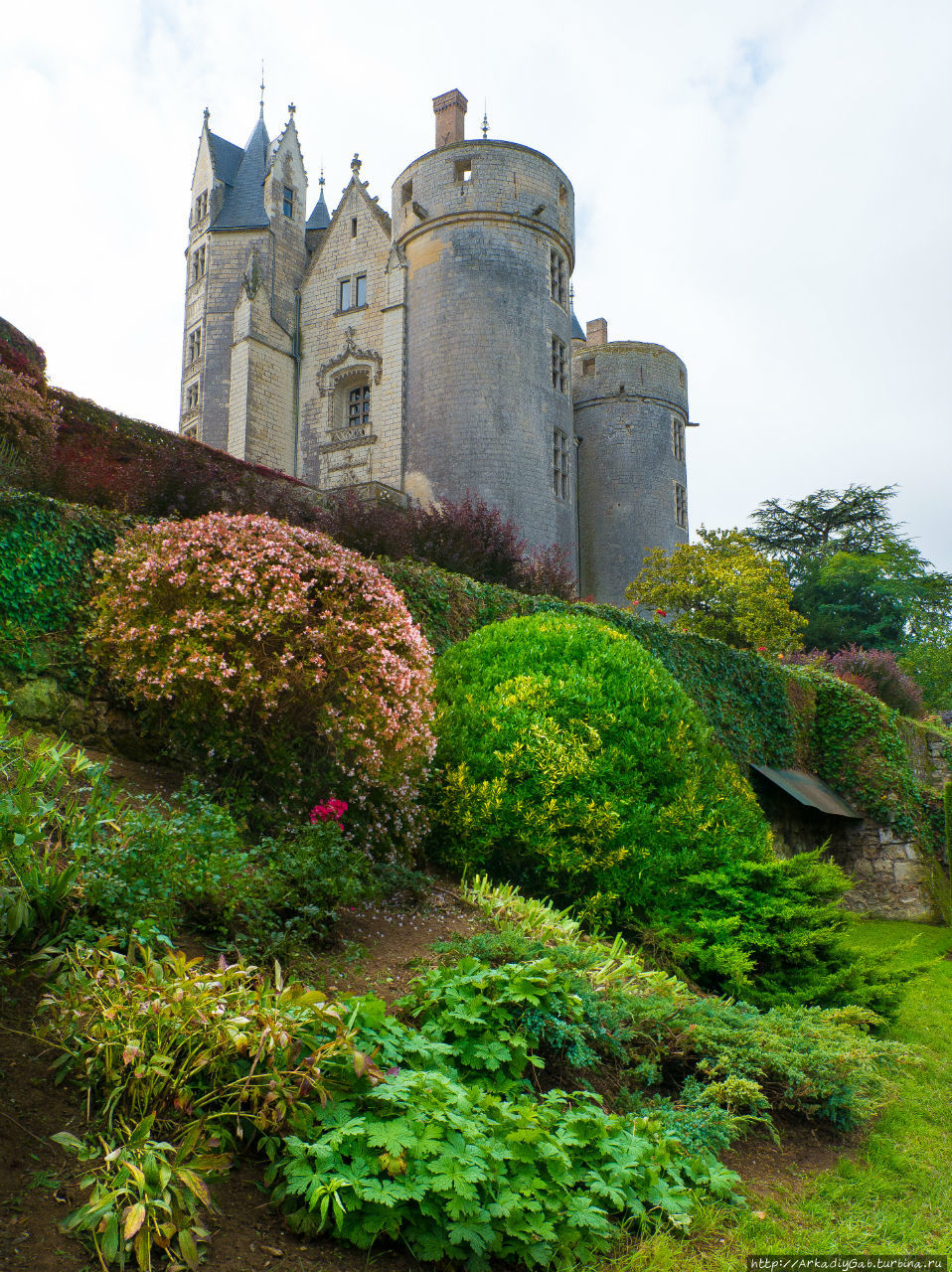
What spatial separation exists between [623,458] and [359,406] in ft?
32.9

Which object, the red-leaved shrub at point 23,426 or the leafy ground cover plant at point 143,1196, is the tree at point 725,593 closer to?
the red-leaved shrub at point 23,426

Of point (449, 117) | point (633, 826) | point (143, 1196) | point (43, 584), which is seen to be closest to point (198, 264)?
point (449, 117)

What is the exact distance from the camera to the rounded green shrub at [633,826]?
18.8ft

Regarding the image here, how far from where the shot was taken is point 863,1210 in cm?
344

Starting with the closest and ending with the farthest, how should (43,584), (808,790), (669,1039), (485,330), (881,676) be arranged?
1. (669,1039)
2. (43,584)
3. (808,790)
4. (881,676)
5. (485,330)

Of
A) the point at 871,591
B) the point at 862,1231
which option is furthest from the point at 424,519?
the point at 871,591

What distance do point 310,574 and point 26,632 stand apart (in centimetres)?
190

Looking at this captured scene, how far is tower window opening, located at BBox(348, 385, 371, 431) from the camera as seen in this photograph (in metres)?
27.6

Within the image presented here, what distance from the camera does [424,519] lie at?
1457 centimetres

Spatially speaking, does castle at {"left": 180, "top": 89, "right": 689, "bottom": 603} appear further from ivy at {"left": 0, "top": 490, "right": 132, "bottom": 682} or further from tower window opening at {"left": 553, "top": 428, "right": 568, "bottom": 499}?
ivy at {"left": 0, "top": 490, "right": 132, "bottom": 682}

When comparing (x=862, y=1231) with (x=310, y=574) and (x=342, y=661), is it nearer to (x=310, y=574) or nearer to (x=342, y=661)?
(x=342, y=661)

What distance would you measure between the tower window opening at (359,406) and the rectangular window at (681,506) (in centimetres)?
1235

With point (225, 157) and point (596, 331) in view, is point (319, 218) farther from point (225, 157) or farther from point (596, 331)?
point (596, 331)

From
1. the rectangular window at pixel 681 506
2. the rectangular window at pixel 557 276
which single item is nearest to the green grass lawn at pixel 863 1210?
the rectangular window at pixel 557 276
